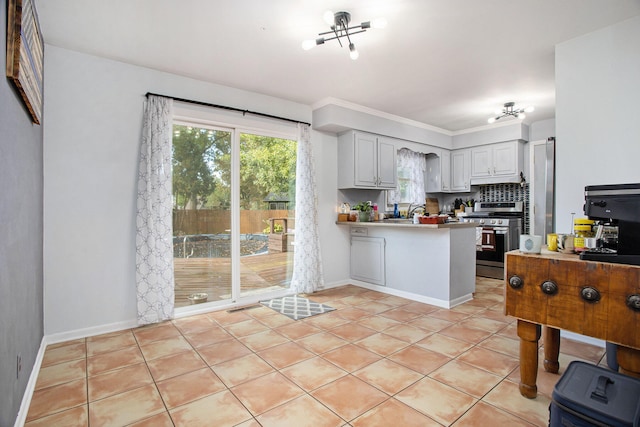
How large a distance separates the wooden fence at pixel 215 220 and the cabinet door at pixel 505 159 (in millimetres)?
3866

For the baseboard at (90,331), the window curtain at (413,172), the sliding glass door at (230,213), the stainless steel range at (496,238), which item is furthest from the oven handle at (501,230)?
the baseboard at (90,331)

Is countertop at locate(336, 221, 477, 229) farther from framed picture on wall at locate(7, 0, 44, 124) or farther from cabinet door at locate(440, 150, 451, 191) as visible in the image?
→ framed picture on wall at locate(7, 0, 44, 124)

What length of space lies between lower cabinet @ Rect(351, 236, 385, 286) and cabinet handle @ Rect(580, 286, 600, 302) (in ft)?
9.15

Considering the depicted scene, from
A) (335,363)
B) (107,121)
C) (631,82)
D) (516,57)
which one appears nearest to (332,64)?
(516,57)

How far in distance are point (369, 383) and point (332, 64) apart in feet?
9.32

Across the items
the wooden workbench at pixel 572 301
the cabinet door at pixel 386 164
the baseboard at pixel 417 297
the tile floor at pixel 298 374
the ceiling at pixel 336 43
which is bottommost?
the tile floor at pixel 298 374

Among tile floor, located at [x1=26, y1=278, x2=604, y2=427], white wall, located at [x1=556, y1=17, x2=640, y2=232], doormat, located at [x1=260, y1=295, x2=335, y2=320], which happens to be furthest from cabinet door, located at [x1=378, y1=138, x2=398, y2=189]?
white wall, located at [x1=556, y1=17, x2=640, y2=232]

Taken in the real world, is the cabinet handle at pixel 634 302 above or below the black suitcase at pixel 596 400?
above

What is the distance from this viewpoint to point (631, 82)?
251 cm

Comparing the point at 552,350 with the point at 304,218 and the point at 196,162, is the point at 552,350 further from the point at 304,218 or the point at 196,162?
the point at 196,162

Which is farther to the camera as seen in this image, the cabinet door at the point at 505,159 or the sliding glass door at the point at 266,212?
the cabinet door at the point at 505,159

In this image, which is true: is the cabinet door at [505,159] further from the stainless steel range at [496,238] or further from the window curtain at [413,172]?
the window curtain at [413,172]

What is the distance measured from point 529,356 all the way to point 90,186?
368 cm

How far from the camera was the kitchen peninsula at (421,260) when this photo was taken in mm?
3695
